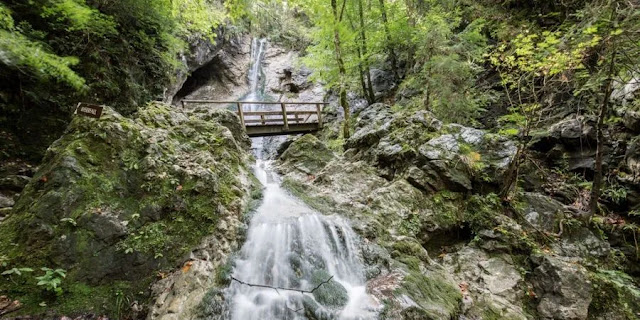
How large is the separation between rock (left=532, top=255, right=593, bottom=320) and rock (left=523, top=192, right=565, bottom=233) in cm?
111

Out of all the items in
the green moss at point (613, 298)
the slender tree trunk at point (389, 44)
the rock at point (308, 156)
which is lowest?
the green moss at point (613, 298)

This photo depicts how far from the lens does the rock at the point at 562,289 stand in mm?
4215

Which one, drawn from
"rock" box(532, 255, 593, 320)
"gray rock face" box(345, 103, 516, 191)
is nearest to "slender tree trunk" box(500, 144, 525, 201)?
"gray rock face" box(345, 103, 516, 191)

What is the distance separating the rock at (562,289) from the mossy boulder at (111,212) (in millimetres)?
5162

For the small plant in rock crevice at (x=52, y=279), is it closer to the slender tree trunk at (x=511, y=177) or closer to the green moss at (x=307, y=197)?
the green moss at (x=307, y=197)

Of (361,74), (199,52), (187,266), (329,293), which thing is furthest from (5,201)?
(199,52)

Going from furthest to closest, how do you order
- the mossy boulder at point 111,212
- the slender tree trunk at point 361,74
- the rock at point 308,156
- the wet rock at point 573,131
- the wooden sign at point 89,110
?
the slender tree trunk at point 361,74 < the rock at point 308,156 < the wet rock at point 573,131 < the wooden sign at point 89,110 < the mossy boulder at point 111,212

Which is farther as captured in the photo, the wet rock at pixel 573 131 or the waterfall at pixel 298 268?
the wet rock at pixel 573 131

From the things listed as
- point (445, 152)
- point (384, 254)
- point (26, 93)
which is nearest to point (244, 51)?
point (26, 93)

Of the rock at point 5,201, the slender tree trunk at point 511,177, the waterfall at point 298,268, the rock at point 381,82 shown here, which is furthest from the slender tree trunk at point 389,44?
the rock at point 5,201

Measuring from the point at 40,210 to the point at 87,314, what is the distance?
4.91 feet

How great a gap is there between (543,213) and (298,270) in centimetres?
528

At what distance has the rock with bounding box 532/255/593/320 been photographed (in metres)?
4.22

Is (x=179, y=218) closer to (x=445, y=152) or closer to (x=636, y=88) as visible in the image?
(x=445, y=152)
